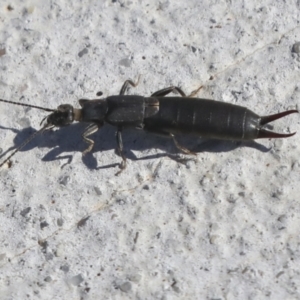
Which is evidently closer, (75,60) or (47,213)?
(47,213)

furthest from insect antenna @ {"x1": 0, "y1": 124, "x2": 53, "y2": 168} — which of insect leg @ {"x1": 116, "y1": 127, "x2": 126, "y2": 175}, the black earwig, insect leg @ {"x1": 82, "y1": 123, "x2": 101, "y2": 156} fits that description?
insect leg @ {"x1": 116, "y1": 127, "x2": 126, "y2": 175}

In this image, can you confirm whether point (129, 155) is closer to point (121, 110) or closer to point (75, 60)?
point (121, 110)

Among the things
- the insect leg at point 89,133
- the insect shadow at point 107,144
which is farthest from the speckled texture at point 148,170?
the insect leg at point 89,133

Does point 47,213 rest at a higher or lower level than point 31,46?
lower

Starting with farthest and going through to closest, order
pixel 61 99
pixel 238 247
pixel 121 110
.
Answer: pixel 61 99
pixel 121 110
pixel 238 247

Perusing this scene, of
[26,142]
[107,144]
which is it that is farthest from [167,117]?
[26,142]

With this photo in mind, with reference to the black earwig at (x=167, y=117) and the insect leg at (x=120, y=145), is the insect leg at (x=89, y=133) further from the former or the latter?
the insect leg at (x=120, y=145)

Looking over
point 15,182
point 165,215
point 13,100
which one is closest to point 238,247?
point 165,215

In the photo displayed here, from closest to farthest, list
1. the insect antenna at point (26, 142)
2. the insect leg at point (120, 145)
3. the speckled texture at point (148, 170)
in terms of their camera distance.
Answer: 1. the speckled texture at point (148, 170)
2. the insect leg at point (120, 145)
3. the insect antenna at point (26, 142)
